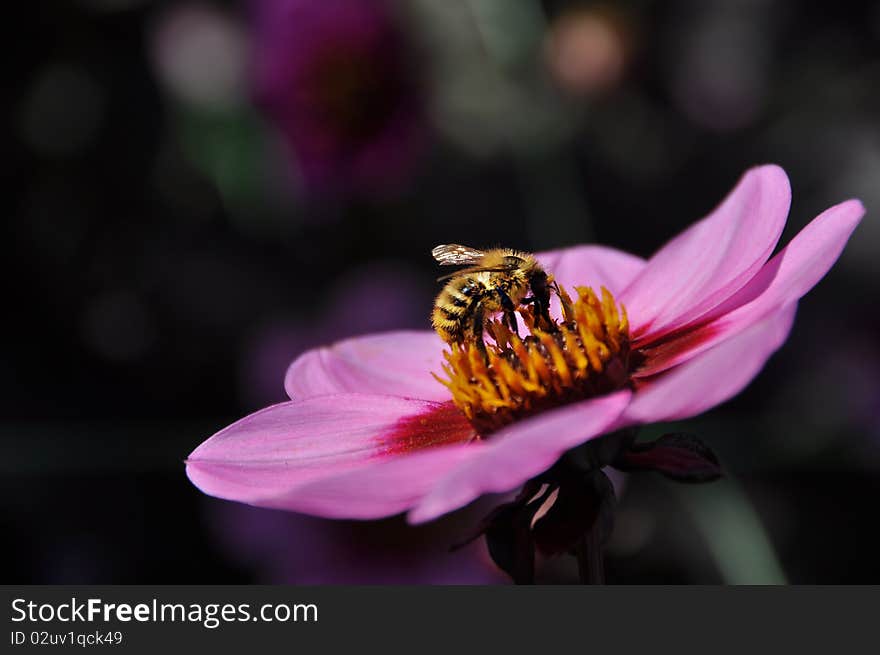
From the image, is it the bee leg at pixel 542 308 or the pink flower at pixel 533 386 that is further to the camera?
the bee leg at pixel 542 308

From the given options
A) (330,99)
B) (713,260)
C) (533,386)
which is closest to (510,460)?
(533,386)

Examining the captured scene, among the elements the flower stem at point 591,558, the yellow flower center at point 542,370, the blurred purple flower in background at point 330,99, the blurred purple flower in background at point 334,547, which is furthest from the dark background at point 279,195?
the flower stem at point 591,558

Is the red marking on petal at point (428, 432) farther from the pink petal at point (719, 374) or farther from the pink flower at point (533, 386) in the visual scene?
the pink petal at point (719, 374)

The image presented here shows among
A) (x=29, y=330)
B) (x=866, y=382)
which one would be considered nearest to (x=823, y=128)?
(x=866, y=382)

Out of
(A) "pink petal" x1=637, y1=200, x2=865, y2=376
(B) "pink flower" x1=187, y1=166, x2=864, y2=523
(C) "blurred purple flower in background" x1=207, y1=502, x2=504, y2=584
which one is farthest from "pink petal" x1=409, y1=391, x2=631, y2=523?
(C) "blurred purple flower in background" x1=207, y1=502, x2=504, y2=584

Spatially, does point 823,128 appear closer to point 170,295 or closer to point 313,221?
point 313,221

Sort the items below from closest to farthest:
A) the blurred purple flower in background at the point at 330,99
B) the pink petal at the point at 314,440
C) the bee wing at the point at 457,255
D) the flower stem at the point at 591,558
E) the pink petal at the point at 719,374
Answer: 1. the pink petal at the point at 719,374
2. the flower stem at the point at 591,558
3. the pink petal at the point at 314,440
4. the bee wing at the point at 457,255
5. the blurred purple flower in background at the point at 330,99

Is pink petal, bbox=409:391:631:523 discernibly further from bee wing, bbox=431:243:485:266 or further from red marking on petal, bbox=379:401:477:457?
bee wing, bbox=431:243:485:266
